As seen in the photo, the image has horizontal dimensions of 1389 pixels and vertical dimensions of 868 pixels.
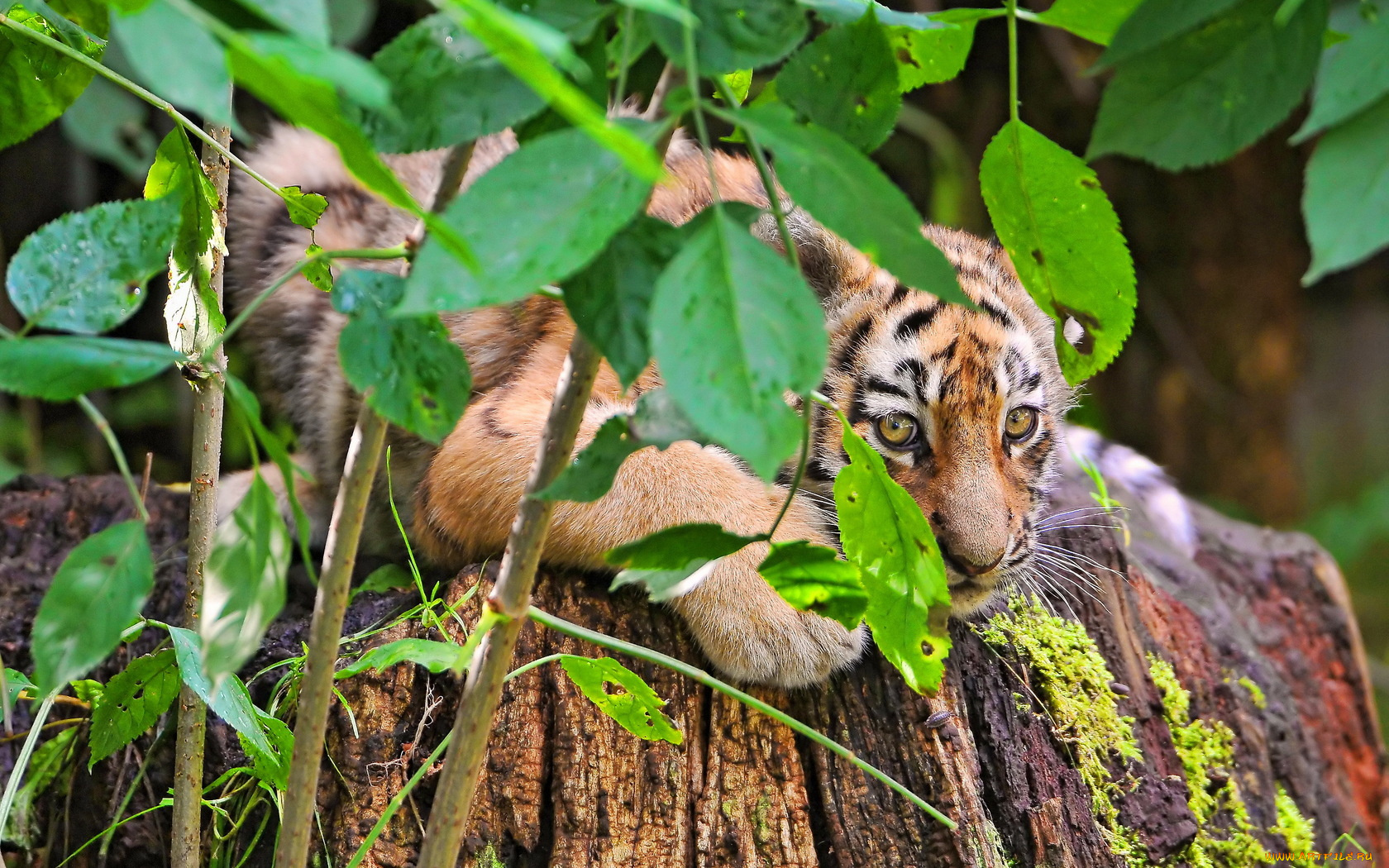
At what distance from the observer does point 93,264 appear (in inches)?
29.0

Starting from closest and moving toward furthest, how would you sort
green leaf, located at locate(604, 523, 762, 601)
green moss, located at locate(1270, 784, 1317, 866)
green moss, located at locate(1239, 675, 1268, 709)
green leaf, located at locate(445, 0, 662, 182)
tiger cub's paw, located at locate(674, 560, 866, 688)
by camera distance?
green leaf, located at locate(445, 0, 662, 182) < green leaf, located at locate(604, 523, 762, 601) < tiger cub's paw, located at locate(674, 560, 866, 688) < green moss, located at locate(1270, 784, 1317, 866) < green moss, located at locate(1239, 675, 1268, 709)

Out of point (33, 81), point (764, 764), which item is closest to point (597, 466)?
point (33, 81)

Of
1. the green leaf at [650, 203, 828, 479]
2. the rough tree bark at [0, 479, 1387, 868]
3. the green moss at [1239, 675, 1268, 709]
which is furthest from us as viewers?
the green moss at [1239, 675, 1268, 709]

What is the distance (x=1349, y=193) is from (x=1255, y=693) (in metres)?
2.00

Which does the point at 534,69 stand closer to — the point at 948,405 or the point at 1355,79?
the point at 1355,79

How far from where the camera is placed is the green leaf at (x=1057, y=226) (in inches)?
34.9

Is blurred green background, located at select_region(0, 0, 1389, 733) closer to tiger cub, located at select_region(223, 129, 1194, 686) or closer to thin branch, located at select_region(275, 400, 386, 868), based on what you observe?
tiger cub, located at select_region(223, 129, 1194, 686)

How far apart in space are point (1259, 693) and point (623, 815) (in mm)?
1551

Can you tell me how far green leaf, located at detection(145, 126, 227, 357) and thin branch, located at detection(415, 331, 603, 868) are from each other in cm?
37

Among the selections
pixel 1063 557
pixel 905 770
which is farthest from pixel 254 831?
pixel 1063 557

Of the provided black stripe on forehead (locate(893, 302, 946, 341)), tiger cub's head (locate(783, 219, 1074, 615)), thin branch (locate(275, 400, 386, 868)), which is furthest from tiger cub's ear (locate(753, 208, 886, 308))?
thin branch (locate(275, 400, 386, 868))

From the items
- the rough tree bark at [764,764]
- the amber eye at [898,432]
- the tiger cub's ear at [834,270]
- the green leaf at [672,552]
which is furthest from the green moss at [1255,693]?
the green leaf at [672,552]

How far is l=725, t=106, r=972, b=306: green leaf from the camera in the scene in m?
0.63

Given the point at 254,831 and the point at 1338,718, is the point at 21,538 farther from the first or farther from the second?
the point at 1338,718
